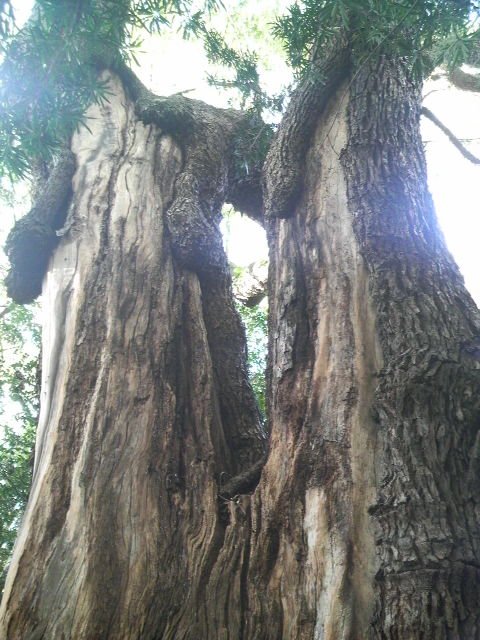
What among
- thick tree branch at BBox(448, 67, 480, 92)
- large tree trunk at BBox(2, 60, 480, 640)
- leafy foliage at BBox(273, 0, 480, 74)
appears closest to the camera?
large tree trunk at BBox(2, 60, 480, 640)

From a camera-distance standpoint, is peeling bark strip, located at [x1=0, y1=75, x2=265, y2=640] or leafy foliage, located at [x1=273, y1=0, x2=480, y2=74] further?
leafy foliage, located at [x1=273, y1=0, x2=480, y2=74]

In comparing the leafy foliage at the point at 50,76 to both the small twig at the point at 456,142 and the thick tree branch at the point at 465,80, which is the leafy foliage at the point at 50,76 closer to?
the small twig at the point at 456,142

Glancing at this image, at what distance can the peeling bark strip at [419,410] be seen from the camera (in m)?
2.05

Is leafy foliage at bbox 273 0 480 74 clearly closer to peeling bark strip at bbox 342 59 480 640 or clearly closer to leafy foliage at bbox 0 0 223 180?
peeling bark strip at bbox 342 59 480 640

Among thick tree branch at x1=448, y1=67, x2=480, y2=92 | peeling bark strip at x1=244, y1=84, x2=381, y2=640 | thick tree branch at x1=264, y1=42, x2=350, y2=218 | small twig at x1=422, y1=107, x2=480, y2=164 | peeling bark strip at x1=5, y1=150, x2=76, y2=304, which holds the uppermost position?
thick tree branch at x1=448, y1=67, x2=480, y2=92

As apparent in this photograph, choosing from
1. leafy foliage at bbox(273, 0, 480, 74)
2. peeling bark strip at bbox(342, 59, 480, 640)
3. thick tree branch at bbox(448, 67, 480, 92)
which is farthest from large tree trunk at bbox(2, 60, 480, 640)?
thick tree branch at bbox(448, 67, 480, 92)

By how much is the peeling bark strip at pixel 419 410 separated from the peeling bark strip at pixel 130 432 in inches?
30.2

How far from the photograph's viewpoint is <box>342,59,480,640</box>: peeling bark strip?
6.73 feet

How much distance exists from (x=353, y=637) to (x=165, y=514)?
3.28 feet

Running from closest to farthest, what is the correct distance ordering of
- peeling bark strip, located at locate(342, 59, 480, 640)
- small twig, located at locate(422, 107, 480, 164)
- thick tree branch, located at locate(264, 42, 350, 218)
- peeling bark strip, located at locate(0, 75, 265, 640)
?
peeling bark strip, located at locate(342, 59, 480, 640) < peeling bark strip, located at locate(0, 75, 265, 640) < thick tree branch, located at locate(264, 42, 350, 218) < small twig, located at locate(422, 107, 480, 164)

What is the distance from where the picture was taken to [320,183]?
11.6 ft

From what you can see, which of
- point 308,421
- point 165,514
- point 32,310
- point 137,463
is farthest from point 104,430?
point 32,310

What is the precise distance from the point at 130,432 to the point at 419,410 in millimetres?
1361

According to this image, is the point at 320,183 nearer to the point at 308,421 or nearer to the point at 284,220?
the point at 284,220
